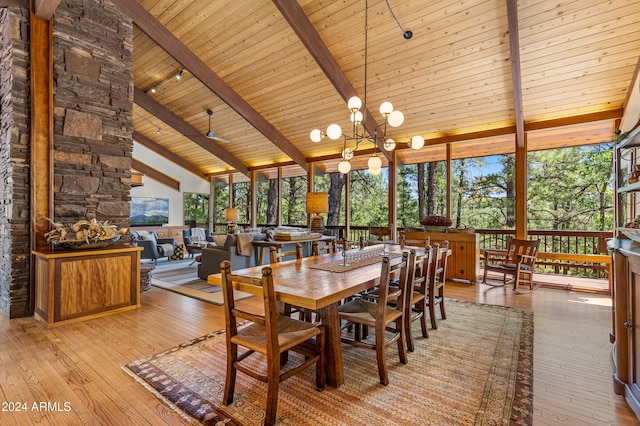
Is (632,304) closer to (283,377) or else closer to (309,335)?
(309,335)

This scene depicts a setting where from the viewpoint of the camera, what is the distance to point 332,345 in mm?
2180

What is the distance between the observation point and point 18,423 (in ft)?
5.84

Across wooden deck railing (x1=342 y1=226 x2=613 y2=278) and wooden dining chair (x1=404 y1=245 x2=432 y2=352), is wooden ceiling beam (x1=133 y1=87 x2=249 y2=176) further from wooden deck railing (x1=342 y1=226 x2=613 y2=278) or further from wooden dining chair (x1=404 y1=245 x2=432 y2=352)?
wooden dining chair (x1=404 y1=245 x2=432 y2=352)

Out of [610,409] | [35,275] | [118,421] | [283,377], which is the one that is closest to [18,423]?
[118,421]

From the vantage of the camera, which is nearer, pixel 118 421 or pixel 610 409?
pixel 118 421

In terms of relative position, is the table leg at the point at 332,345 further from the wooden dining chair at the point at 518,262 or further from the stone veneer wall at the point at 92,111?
the wooden dining chair at the point at 518,262

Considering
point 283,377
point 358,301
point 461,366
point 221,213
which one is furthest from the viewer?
point 221,213

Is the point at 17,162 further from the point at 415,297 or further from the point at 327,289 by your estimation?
the point at 415,297

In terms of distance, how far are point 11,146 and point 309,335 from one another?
13.6 ft

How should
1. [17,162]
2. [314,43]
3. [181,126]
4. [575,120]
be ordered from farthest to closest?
[181,126] < [575,120] < [314,43] < [17,162]

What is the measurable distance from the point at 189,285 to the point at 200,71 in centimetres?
394

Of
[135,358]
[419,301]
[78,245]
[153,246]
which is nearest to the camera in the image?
[135,358]

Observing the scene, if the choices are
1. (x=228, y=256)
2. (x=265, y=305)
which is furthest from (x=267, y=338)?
(x=228, y=256)

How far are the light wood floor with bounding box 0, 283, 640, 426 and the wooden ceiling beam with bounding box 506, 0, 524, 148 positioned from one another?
289 cm
